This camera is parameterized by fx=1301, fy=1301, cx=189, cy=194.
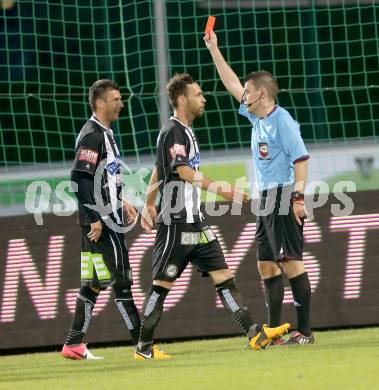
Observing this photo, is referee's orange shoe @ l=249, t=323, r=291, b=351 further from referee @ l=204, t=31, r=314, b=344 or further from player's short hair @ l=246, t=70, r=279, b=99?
player's short hair @ l=246, t=70, r=279, b=99

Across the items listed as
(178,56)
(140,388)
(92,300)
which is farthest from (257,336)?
(178,56)

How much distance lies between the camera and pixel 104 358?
29.6ft

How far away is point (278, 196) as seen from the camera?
28.7 feet

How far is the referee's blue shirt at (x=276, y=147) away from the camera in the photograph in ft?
28.6

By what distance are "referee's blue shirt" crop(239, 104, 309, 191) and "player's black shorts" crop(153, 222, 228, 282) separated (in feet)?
1.87

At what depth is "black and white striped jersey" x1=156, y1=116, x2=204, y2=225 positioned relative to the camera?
337 inches

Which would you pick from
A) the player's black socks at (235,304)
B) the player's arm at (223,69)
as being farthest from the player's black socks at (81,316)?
the player's arm at (223,69)

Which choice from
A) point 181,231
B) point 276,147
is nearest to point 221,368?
point 181,231

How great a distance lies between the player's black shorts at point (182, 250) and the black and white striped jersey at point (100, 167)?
1.45 feet

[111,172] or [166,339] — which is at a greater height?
[111,172]

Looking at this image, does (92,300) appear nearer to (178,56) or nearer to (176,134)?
(176,134)

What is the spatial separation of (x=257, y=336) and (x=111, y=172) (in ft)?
4.94

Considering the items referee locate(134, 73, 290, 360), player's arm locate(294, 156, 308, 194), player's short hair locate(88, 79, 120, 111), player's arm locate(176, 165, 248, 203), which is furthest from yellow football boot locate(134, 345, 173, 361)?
player's short hair locate(88, 79, 120, 111)

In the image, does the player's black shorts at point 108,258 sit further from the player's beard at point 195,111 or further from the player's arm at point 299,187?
the player's arm at point 299,187
